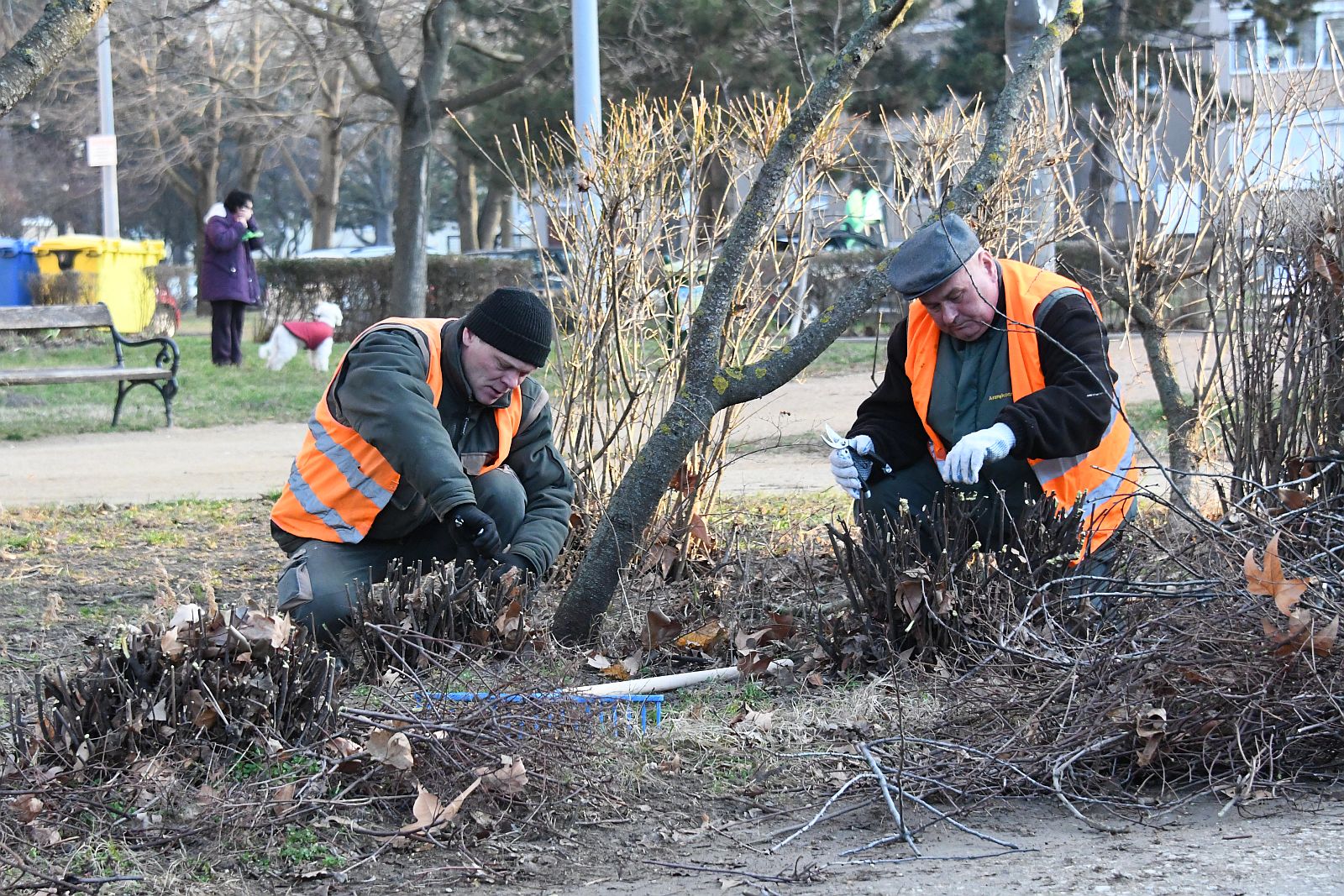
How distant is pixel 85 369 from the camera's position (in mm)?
9508

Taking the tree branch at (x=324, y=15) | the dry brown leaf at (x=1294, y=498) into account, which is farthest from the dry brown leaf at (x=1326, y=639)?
the tree branch at (x=324, y=15)

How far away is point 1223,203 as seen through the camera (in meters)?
5.07

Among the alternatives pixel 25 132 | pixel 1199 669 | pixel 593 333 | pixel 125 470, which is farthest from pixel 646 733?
pixel 25 132

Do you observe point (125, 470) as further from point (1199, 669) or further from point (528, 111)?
point (528, 111)

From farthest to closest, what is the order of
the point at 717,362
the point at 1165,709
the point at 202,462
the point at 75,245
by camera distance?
the point at 75,245, the point at 202,462, the point at 717,362, the point at 1165,709

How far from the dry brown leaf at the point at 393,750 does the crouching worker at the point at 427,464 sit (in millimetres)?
927

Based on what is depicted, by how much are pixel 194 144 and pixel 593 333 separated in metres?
27.4

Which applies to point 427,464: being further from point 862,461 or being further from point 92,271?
point 92,271

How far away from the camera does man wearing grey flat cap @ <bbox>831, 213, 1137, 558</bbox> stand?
3.80 m

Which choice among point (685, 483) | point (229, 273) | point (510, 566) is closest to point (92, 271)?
point (229, 273)

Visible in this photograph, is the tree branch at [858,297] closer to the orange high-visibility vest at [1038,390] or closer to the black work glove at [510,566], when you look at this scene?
the orange high-visibility vest at [1038,390]

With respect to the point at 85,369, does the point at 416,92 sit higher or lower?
higher

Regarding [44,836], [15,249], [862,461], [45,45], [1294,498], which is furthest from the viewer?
[15,249]

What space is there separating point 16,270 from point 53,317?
28.4 ft
